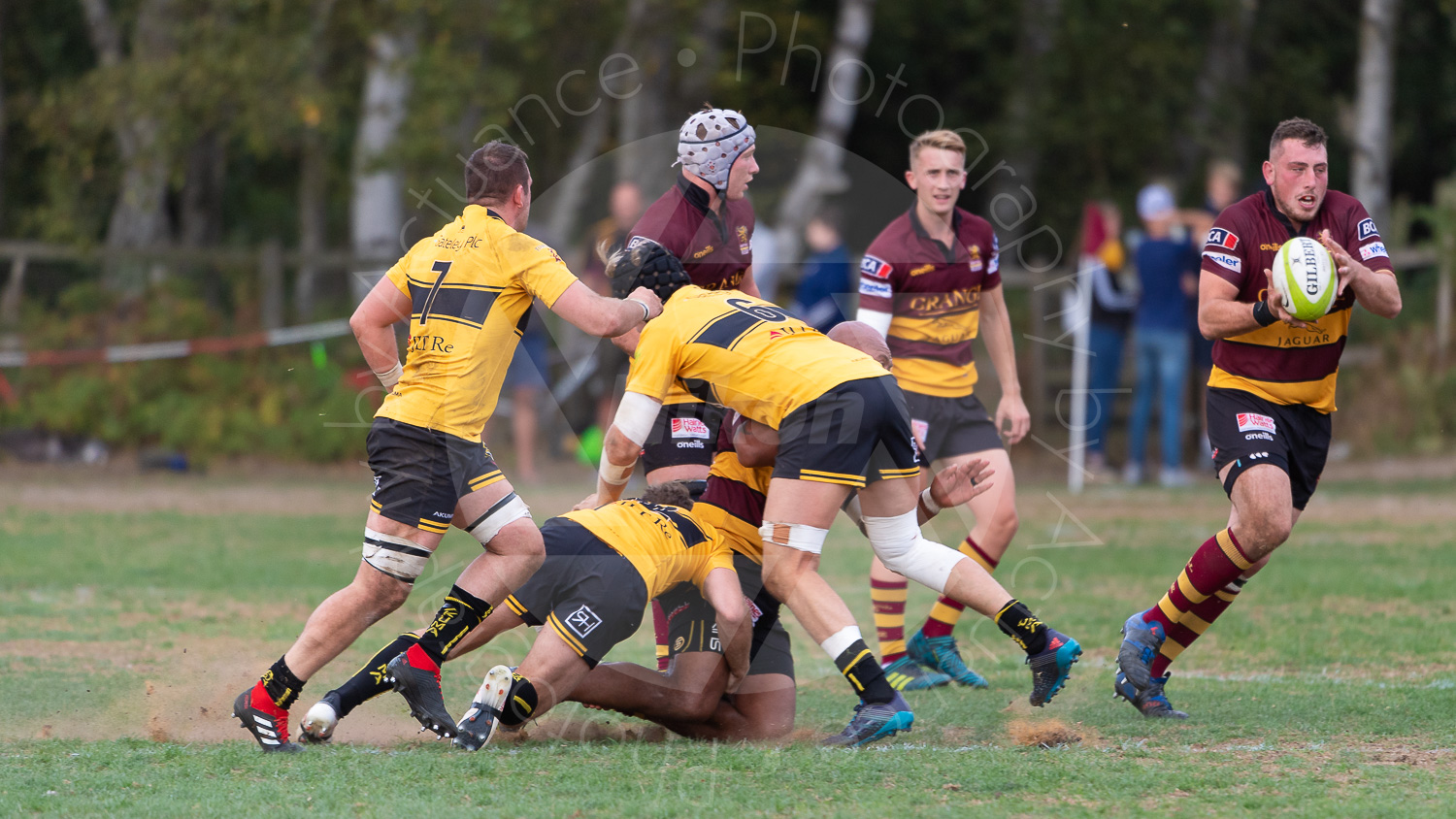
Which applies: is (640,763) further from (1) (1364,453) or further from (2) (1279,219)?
(1) (1364,453)

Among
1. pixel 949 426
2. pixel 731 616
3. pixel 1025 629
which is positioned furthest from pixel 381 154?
pixel 1025 629

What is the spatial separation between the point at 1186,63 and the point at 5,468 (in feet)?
45.3

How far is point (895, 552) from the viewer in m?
5.40

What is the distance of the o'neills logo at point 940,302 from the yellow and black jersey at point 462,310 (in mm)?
2195

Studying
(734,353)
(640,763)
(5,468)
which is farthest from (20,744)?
(5,468)

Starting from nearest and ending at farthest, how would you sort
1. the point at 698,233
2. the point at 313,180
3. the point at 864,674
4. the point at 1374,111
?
the point at 864,674 → the point at 698,233 → the point at 1374,111 → the point at 313,180

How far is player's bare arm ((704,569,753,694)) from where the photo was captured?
5.11 metres

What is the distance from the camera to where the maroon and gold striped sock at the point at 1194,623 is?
5.77 metres

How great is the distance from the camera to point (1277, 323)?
568 centimetres

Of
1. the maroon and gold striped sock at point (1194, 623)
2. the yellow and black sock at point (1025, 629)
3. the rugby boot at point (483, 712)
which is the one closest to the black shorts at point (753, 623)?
the rugby boot at point (483, 712)

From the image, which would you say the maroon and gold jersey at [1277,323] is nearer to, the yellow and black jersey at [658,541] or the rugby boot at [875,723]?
the rugby boot at [875,723]

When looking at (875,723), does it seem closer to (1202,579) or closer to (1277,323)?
(1202,579)

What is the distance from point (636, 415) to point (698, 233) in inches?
51.0

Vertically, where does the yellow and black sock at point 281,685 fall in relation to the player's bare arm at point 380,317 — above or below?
below
